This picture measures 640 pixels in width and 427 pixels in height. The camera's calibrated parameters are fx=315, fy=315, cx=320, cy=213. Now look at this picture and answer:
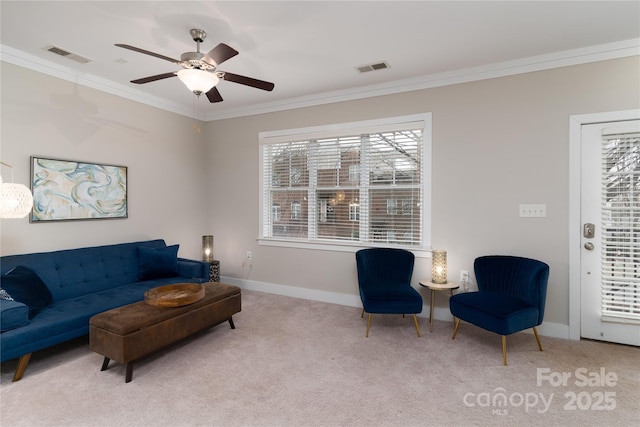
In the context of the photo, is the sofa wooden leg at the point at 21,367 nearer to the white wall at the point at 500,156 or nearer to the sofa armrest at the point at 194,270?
the sofa armrest at the point at 194,270

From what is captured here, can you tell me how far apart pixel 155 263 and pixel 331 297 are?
222 centimetres

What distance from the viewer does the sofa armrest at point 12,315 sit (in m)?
2.26

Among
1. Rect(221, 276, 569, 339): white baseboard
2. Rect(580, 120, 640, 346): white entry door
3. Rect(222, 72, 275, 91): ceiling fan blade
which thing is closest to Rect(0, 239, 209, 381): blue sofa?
Rect(221, 276, 569, 339): white baseboard

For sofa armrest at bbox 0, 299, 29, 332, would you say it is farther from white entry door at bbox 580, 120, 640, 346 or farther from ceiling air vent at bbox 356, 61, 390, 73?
white entry door at bbox 580, 120, 640, 346

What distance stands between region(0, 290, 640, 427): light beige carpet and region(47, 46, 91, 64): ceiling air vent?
2.78m

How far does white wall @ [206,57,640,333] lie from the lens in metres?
3.05

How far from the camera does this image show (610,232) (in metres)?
2.94

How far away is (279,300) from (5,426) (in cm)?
276

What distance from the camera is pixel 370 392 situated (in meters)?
2.22

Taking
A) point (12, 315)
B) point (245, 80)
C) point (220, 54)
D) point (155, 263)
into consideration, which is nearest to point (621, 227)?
point (245, 80)

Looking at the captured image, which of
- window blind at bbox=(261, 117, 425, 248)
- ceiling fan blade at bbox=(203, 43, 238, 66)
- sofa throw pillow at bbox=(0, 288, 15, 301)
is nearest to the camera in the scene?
ceiling fan blade at bbox=(203, 43, 238, 66)

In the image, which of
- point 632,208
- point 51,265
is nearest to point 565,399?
point 632,208

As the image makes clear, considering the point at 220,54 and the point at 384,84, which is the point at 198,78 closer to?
the point at 220,54

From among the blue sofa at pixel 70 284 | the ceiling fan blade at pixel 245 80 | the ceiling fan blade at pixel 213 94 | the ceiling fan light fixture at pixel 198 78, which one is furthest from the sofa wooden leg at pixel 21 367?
the ceiling fan blade at pixel 245 80
